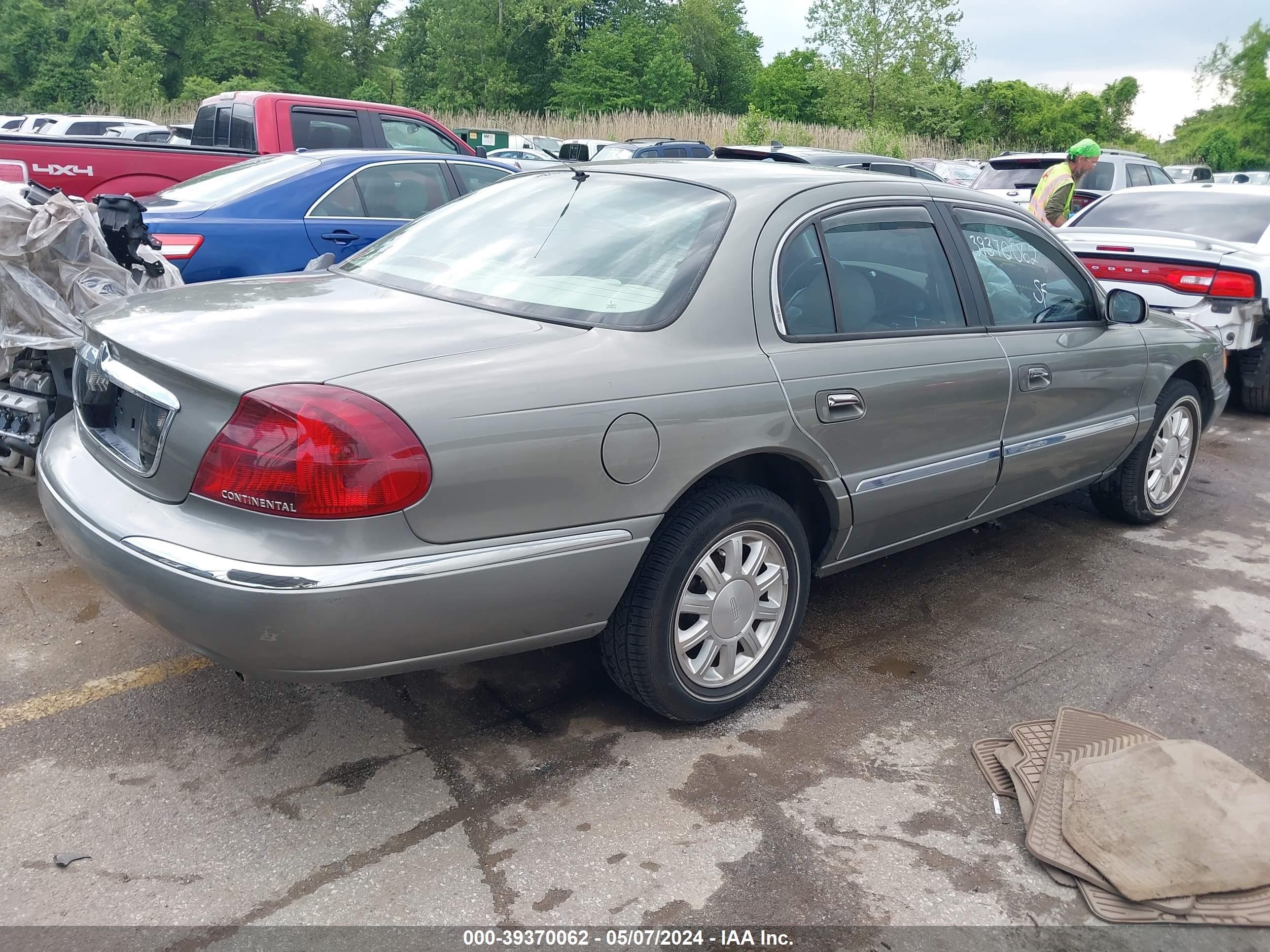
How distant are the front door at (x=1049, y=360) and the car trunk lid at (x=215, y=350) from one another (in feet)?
6.42

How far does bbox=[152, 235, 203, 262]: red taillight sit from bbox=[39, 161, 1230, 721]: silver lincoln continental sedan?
2.26m

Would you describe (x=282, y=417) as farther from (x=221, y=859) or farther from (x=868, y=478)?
(x=868, y=478)

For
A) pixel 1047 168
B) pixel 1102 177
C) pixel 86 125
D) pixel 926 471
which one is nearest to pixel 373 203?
pixel 926 471

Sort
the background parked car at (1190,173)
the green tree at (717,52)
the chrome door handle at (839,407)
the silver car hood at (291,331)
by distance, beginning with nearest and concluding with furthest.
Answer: the silver car hood at (291,331) → the chrome door handle at (839,407) → the background parked car at (1190,173) → the green tree at (717,52)

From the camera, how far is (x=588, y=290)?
2.92 m

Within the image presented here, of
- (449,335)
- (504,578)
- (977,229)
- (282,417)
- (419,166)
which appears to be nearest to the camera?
(282,417)

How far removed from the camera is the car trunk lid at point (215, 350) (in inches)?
92.5

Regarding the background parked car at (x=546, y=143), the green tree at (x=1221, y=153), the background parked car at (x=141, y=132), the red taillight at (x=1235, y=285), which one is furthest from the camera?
the green tree at (x=1221, y=153)

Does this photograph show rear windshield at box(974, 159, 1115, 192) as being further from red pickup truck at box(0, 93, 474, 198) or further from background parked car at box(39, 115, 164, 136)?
background parked car at box(39, 115, 164, 136)

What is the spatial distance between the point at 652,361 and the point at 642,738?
44.1 inches

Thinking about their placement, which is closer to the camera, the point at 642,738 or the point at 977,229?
the point at 642,738

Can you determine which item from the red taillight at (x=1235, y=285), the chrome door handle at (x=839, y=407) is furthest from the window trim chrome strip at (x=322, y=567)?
the red taillight at (x=1235, y=285)

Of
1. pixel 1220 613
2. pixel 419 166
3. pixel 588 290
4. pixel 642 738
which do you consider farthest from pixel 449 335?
pixel 419 166

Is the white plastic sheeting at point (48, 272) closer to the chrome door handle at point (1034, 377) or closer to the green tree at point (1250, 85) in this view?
the chrome door handle at point (1034, 377)
